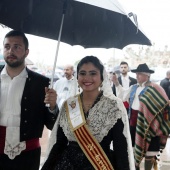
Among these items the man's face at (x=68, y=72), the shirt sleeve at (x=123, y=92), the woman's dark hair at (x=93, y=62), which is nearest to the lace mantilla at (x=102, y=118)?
the woman's dark hair at (x=93, y=62)

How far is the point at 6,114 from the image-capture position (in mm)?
2549

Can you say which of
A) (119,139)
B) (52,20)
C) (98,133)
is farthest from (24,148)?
(52,20)

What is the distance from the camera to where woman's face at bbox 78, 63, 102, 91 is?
248 cm

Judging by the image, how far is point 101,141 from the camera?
2396mm

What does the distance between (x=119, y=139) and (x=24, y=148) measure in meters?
0.84

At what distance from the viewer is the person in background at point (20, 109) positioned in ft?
8.36

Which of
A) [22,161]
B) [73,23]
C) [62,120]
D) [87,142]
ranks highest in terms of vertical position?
[73,23]

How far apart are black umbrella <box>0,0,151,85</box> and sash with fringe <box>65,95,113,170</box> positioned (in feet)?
2.40

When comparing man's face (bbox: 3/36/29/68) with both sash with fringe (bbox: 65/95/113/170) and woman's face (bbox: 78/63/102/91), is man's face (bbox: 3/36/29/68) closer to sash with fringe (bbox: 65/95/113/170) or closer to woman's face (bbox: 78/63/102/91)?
woman's face (bbox: 78/63/102/91)

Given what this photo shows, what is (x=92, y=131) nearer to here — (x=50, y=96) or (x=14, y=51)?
(x=50, y=96)

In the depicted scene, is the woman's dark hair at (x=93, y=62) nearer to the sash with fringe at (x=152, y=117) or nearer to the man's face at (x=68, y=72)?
the sash with fringe at (x=152, y=117)

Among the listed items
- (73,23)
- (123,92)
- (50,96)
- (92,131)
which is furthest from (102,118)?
(123,92)

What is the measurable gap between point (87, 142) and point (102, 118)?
227 millimetres

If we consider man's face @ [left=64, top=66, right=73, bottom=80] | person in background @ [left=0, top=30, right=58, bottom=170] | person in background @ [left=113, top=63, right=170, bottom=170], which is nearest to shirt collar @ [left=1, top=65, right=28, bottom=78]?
person in background @ [left=0, top=30, right=58, bottom=170]
